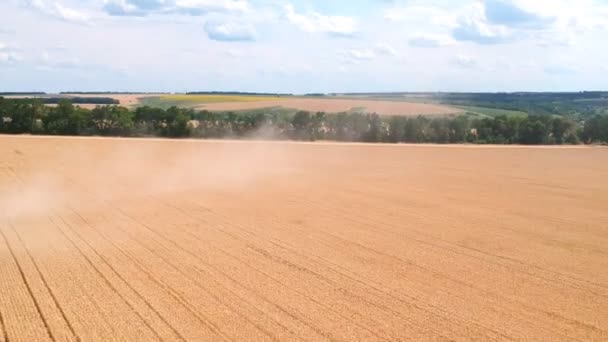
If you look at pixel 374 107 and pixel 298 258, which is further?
pixel 374 107

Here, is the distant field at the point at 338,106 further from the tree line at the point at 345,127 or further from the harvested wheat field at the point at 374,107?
the tree line at the point at 345,127

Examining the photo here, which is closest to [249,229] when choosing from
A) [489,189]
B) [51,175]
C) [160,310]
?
[160,310]

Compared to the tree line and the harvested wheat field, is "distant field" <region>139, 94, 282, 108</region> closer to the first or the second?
the harvested wheat field

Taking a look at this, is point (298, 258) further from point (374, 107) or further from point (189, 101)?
point (189, 101)

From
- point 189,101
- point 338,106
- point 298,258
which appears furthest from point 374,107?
point 298,258

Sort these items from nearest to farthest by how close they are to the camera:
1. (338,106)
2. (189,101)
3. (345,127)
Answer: (345,127) < (338,106) < (189,101)

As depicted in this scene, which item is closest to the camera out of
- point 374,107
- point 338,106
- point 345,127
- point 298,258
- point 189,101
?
point 298,258
